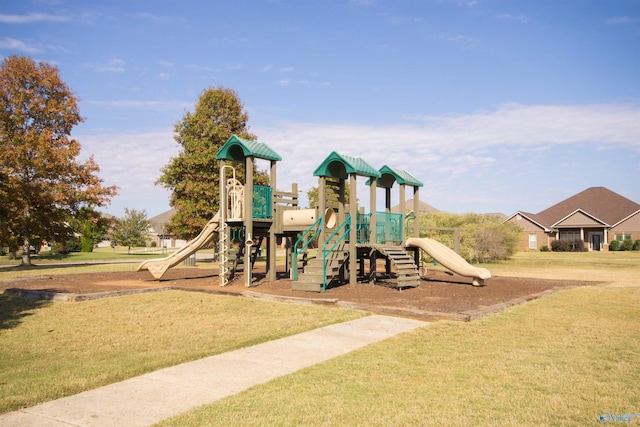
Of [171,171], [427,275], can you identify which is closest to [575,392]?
[427,275]

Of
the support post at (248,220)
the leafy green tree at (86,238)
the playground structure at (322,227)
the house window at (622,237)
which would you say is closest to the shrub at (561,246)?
the house window at (622,237)

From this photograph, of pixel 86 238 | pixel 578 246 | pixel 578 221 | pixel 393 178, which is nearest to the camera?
pixel 393 178

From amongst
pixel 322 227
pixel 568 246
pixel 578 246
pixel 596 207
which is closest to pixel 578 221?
pixel 578 246

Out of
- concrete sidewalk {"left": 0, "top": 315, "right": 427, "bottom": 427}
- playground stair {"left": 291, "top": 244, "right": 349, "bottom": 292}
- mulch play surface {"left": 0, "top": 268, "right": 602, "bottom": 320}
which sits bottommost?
concrete sidewalk {"left": 0, "top": 315, "right": 427, "bottom": 427}

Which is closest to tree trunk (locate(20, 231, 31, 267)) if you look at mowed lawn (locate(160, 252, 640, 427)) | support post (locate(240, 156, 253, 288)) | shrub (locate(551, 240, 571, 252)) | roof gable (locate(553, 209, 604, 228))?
support post (locate(240, 156, 253, 288))

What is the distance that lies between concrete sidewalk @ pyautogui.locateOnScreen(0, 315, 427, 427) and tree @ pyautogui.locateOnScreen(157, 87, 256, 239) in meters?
23.2

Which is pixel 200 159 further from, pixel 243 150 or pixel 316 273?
pixel 316 273

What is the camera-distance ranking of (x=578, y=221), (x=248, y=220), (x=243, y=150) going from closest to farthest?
1. (x=248, y=220)
2. (x=243, y=150)
3. (x=578, y=221)

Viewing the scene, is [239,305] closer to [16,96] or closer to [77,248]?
[16,96]

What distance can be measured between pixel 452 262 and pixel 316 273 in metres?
5.53

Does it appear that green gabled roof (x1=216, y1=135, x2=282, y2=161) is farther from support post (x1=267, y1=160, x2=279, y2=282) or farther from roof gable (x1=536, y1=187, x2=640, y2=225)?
roof gable (x1=536, y1=187, x2=640, y2=225)

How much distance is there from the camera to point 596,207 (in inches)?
2488

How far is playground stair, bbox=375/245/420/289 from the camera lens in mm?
16625

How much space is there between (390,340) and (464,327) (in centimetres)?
208
